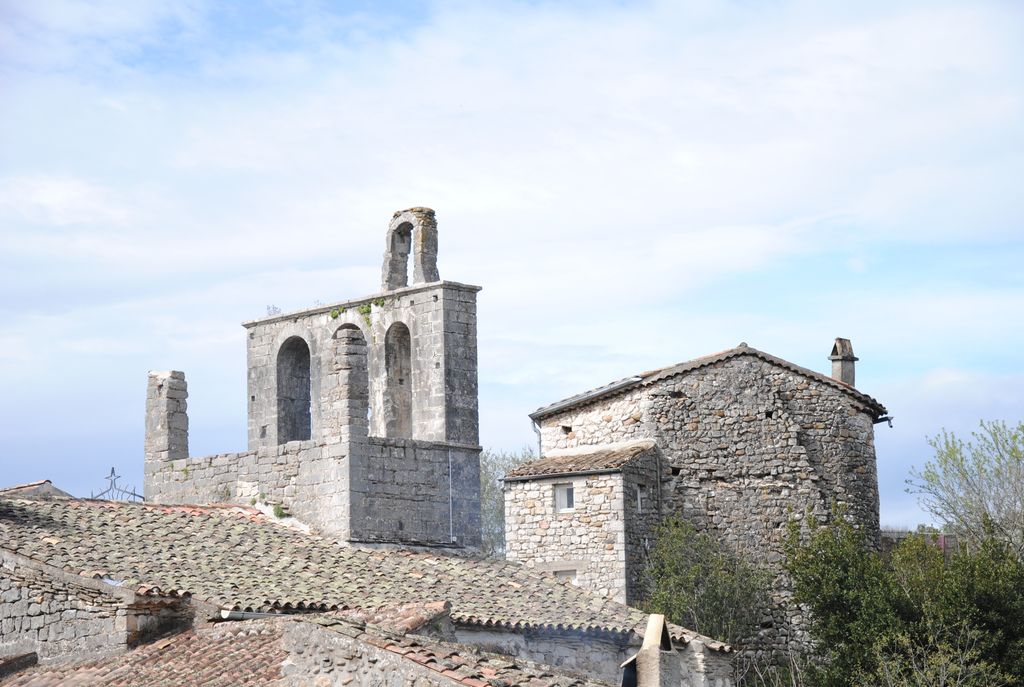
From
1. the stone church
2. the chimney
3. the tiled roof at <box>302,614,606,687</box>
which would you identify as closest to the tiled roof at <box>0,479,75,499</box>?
the stone church

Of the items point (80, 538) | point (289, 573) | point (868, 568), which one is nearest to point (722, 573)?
point (868, 568)

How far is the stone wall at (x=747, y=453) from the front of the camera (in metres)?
29.5

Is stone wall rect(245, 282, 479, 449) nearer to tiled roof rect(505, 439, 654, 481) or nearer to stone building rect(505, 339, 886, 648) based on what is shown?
tiled roof rect(505, 439, 654, 481)

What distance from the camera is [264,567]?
19750mm

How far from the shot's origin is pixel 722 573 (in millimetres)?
28172

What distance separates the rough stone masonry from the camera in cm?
2194

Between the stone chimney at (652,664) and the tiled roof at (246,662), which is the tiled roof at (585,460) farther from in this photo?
the stone chimney at (652,664)

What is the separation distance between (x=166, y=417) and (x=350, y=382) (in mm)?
3524

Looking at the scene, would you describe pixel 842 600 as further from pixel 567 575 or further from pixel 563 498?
pixel 563 498

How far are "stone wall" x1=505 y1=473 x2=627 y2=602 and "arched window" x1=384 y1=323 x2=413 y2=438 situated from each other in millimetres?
5207

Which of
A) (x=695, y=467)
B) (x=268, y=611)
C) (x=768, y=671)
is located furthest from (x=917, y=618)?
(x=268, y=611)

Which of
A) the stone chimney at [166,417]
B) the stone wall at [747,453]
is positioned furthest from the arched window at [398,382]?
the stone wall at [747,453]

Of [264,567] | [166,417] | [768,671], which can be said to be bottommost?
[768,671]

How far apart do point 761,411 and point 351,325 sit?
28.7ft
